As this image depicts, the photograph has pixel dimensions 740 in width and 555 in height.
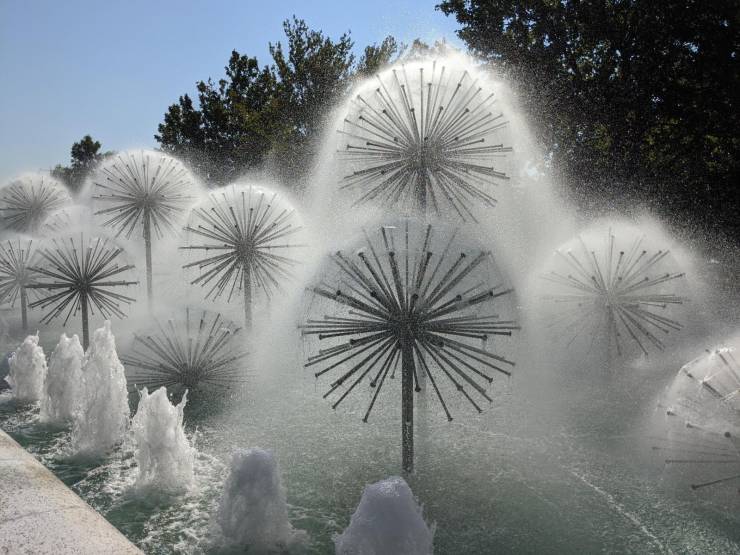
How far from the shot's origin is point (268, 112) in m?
38.3

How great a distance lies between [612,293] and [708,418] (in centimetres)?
602

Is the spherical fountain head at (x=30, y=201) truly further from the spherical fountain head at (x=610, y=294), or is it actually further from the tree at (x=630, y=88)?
the spherical fountain head at (x=610, y=294)

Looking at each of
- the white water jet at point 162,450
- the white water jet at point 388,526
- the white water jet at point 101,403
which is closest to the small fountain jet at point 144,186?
the white water jet at point 101,403

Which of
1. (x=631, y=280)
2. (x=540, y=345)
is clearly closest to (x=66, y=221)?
(x=540, y=345)

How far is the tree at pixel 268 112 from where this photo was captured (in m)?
37.5

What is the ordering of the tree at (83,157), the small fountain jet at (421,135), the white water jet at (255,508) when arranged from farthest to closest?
the tree at (83,157) < the small fountain jet at (421,135) < the white water jet at (255,508)

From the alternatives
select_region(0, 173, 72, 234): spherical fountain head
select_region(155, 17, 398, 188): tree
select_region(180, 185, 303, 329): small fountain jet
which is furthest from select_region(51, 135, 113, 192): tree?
select_region(180, 185, 303, 329): small fountain jet

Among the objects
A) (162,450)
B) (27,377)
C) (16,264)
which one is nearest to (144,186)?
(16,264)

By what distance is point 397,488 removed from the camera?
6215mm

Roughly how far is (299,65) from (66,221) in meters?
20.9

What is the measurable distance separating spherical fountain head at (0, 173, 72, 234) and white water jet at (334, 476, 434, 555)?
81.9 feet

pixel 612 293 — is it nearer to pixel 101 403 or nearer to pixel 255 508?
pixel 255 508

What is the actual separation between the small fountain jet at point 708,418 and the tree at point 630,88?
16.1 metres

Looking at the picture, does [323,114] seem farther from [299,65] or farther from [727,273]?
[727,273]
